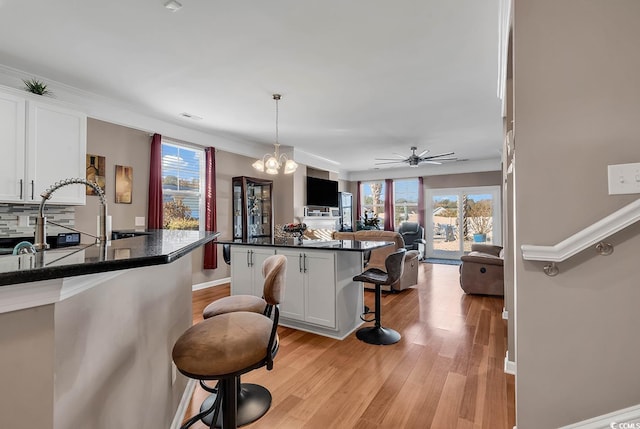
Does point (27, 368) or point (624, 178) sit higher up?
point (624, 178)

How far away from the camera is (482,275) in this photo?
4527mm

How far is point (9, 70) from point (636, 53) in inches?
194

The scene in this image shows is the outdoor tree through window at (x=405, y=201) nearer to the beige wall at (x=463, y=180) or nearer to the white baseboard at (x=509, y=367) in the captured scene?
the beige wall at (x=463, y=180)

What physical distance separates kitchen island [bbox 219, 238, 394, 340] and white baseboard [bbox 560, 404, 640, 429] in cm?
181

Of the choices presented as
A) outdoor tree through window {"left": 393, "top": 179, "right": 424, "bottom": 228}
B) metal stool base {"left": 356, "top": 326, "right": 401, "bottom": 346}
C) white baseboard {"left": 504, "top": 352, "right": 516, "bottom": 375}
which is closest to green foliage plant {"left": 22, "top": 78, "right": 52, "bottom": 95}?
metal stool base {"left": 356, "top": 326, "right": 401, "bottom": 346}

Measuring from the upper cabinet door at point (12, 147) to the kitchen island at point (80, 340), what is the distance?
260cm

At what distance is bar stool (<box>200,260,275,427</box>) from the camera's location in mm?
1814

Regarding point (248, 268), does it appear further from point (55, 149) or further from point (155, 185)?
point (55, 149)

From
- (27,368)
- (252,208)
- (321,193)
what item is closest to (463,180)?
(321,193)

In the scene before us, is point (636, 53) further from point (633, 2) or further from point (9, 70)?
point (9, 70)

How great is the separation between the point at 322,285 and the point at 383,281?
0.63 metres

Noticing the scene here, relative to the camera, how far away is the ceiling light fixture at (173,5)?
2049 mm

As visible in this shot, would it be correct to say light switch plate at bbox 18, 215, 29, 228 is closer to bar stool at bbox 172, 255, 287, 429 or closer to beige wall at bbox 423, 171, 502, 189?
bar stool at bbox 172, 255, 287, 429

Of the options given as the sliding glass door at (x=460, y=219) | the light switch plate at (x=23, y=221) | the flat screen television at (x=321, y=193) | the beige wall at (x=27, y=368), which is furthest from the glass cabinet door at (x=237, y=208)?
the sliding glass door at (x=460, y=219)
